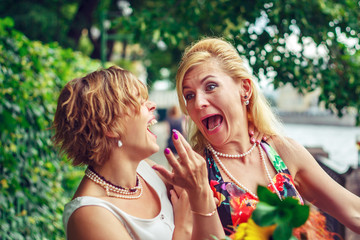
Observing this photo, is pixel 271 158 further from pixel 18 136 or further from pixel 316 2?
pixel 18 136

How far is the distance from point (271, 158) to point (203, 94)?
1.73 feet

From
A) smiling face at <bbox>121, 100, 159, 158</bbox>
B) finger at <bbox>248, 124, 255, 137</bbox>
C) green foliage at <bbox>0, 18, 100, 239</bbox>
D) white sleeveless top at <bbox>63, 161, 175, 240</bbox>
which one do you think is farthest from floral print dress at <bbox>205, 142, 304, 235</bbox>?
green foliage at <bbox>0, 18, 100, 239</bbox>

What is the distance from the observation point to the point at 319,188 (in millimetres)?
2039

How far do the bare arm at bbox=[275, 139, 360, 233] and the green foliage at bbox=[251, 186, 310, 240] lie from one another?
110 cm

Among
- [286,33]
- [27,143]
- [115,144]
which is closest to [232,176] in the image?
[115,144]

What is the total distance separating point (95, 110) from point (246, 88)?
879mm

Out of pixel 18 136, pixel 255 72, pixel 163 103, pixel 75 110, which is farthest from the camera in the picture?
pixel 163 103

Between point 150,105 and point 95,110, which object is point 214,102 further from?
point 95,110

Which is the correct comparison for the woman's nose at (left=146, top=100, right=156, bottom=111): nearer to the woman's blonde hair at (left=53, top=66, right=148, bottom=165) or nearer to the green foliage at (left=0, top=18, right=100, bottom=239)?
the woman's blonde hair at (left=53, top=66, right=148, bottom=165)

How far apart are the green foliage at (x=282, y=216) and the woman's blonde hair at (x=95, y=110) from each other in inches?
39.5

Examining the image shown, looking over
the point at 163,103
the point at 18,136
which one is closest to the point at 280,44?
the point at 18,136

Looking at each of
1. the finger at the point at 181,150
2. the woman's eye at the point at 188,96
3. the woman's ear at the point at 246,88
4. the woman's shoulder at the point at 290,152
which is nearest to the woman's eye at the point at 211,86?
the woman's eye at the point at 188,96

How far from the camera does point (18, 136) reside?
127 inches

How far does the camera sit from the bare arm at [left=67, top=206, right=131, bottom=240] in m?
A: 1.55
